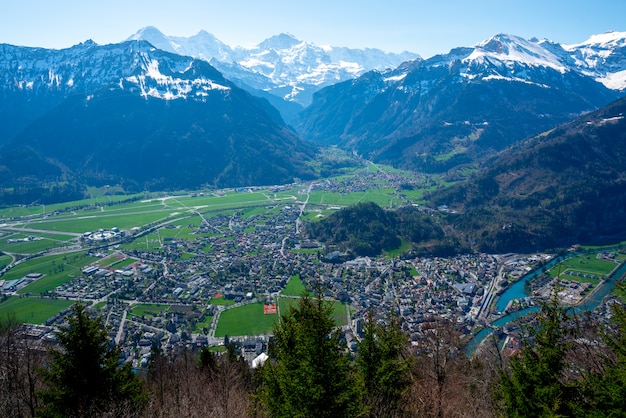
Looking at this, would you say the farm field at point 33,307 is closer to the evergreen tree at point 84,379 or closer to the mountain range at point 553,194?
the evergreen tree at point 84,379

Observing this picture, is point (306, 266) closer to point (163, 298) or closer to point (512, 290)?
point (163, 298)

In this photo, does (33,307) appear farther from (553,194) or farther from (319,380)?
(553,194)

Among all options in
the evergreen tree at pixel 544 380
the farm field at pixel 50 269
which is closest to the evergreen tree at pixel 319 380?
the evergreen tree at pixel 544 380

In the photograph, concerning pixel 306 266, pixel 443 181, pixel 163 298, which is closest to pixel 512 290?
pixel 306 266

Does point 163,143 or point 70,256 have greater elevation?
point 163,143

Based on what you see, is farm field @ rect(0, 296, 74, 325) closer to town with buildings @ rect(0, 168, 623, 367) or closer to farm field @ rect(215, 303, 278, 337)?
town with buildings @ rect(0, 168, 623, 367)

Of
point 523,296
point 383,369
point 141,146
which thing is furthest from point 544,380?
point 141,146
